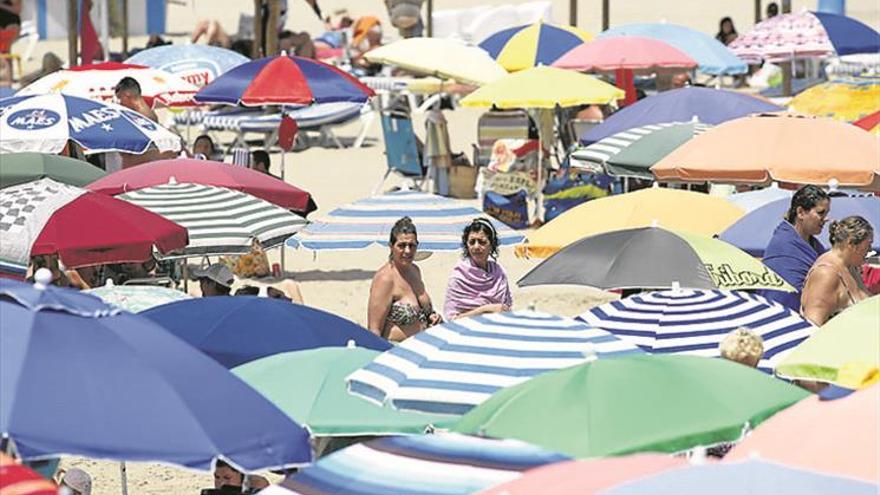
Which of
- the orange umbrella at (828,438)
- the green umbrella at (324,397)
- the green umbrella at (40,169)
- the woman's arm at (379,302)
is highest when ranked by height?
the orange umbrella at (828,438)

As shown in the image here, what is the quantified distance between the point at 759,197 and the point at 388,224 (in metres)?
2.25

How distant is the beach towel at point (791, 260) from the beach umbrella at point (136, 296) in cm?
271

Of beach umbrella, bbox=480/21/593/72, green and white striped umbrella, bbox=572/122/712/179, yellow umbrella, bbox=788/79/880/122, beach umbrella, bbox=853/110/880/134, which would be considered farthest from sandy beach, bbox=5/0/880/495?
yellow umbrella, bbox=788/79/880/122

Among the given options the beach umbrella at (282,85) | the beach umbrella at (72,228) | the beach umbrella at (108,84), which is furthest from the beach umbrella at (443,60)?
the beach umbrella at (72,228)

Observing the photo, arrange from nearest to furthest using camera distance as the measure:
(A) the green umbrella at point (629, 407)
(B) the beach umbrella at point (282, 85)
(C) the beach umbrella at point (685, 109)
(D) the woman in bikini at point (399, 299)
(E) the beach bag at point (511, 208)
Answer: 1. (A) the green umbrella at point (629, 407)
2. (D) the woman in bikini at point (399, 299)
3. (C) the beach umbrella at point (685, 109)
4. (B) the beach umbrella at point (282, 85)
5. (E) the beach bag at point (511, 208)

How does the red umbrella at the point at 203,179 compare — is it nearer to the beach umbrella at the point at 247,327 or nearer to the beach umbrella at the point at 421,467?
the beach umbrella at the point at 247,327

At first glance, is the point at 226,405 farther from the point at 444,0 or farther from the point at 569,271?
the point at 444,0

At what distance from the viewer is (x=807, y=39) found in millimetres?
20734

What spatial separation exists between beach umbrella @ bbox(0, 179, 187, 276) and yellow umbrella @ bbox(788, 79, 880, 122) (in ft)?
30.0

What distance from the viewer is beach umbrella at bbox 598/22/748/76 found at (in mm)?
19422

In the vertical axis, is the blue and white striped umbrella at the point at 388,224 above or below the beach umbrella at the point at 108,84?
below

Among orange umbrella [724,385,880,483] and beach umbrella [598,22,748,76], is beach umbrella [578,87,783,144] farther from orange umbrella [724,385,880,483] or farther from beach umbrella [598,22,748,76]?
orange umbrella [724,385,880,483]

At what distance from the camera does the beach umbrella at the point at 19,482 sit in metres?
4.47

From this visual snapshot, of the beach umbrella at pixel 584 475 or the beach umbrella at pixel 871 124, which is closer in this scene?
the beach umbrella at pixel 584 475
